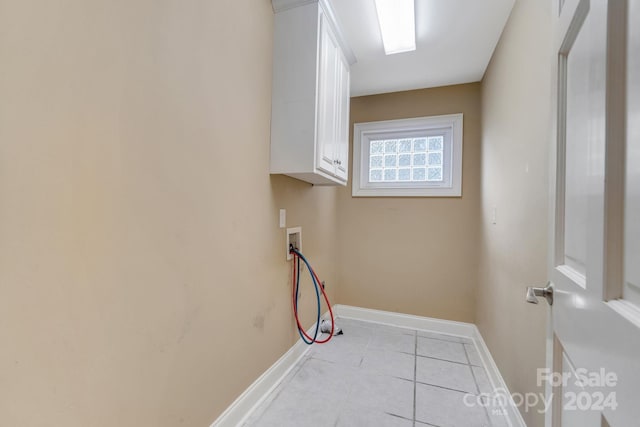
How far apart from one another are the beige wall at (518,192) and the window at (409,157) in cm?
47

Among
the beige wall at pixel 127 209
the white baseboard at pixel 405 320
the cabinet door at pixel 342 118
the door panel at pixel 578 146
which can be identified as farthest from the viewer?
the white baseboard at pixel 405 320

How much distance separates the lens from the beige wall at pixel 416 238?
258 centimetres

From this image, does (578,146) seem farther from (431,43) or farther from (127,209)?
(431,43)

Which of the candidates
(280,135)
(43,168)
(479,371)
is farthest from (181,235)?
(479,371)

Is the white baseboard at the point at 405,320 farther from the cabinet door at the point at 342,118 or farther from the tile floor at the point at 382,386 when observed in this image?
the cabinet door at the point at 342,118

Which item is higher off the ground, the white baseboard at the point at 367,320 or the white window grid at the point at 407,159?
the white window grid at the point at 407,159

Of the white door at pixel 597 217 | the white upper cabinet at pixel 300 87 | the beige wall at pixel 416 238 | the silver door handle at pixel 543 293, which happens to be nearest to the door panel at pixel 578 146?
the white door at pixel 597 217

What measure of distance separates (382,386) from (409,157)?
6.84 ft

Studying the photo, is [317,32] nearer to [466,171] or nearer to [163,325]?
[163,325]

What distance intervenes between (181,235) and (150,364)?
474mm

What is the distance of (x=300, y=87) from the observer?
1623 mm

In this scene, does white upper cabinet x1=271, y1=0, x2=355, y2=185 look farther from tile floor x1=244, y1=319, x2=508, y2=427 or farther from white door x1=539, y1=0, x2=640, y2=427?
tile floor x1=244, y1=319, x2=508, y2=427

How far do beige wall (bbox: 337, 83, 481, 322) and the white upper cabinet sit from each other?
1.29 meters

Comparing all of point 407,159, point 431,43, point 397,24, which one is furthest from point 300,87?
point 407,159
